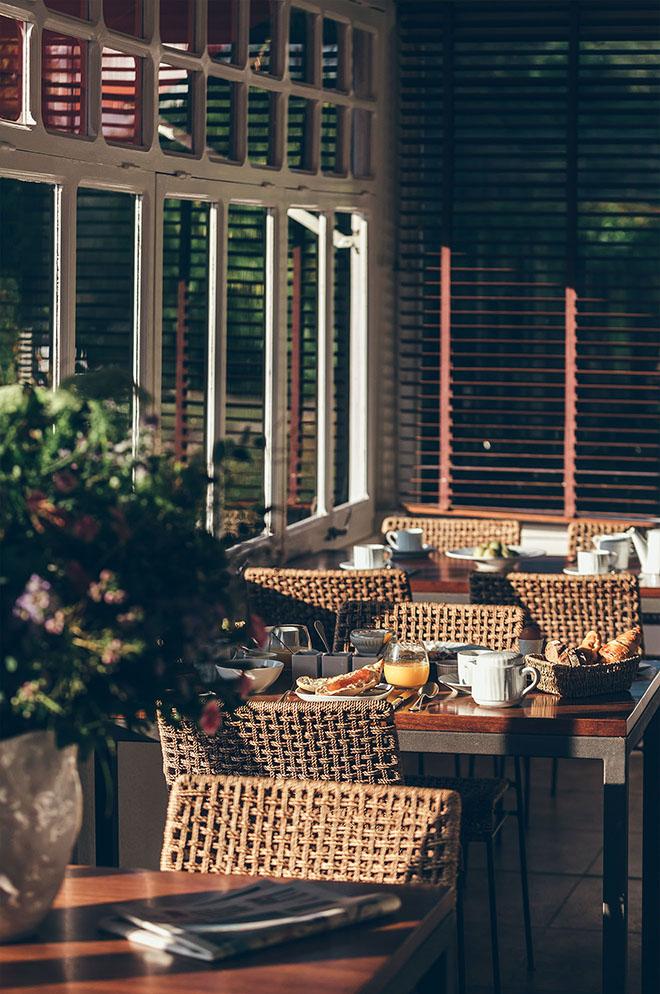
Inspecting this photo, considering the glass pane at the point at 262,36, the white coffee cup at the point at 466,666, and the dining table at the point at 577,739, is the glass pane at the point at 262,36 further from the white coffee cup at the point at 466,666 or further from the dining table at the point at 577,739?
the dining table at the point at 577,739

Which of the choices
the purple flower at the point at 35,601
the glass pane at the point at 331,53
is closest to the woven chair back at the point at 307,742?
the purple flower at the point at 35,601

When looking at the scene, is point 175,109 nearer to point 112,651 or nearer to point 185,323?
point 185,323

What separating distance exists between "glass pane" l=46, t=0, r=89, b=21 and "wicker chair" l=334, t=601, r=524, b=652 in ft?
5.51

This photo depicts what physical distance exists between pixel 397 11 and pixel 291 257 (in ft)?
4.52

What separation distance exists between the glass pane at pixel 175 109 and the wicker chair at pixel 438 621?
156cm

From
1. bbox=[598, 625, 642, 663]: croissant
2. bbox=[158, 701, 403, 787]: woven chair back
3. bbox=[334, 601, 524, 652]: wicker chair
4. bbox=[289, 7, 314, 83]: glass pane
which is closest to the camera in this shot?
bbox=[158, 701, 403, 787]: woven chair back

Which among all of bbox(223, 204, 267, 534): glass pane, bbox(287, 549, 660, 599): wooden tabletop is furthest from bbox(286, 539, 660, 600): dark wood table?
bbox(223, 204, 267, 534): glass pane

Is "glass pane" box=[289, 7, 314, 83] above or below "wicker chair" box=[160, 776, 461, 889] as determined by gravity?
above

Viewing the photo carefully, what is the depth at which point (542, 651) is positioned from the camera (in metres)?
4.13

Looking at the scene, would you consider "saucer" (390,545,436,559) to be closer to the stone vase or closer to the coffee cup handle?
the coffee cup handle

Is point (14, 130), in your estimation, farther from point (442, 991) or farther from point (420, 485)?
point (420, 485)

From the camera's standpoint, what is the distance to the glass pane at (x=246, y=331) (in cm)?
564

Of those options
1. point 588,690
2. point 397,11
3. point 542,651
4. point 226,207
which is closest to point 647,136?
point 397,11

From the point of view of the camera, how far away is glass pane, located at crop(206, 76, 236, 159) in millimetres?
5426
